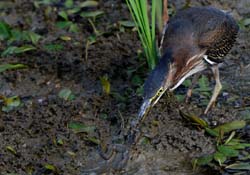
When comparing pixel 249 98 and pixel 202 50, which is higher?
pixel 202 50

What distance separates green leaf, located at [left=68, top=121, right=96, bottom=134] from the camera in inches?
274

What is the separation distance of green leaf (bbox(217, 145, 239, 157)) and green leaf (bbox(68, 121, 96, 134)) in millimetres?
1076

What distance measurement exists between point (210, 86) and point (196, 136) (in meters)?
0.86

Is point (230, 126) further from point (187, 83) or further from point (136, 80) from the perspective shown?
point (136, 80)

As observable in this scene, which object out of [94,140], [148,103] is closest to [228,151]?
[148,103]

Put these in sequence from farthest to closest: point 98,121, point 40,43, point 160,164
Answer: point 40,43, point 98,121, point 160,164

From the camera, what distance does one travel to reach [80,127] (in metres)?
7.00

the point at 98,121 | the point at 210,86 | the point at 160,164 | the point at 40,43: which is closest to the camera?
the point at 160,164

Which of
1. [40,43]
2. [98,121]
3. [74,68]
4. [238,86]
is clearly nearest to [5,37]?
[40,43]

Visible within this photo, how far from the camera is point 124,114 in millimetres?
7105

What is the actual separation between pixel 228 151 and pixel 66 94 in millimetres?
1628

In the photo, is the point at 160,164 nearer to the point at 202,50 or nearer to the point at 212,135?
the point at 212,135

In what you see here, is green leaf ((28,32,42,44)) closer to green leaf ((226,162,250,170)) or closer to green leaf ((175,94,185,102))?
green leaf ((175,94,185,102))

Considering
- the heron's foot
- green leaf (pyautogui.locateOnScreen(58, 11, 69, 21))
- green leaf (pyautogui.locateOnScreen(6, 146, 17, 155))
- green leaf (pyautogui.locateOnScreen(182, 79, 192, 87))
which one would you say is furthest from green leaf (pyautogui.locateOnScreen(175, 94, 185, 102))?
green leaf (pyautogui.locateOnScreen(58, 11, 69, 21))
